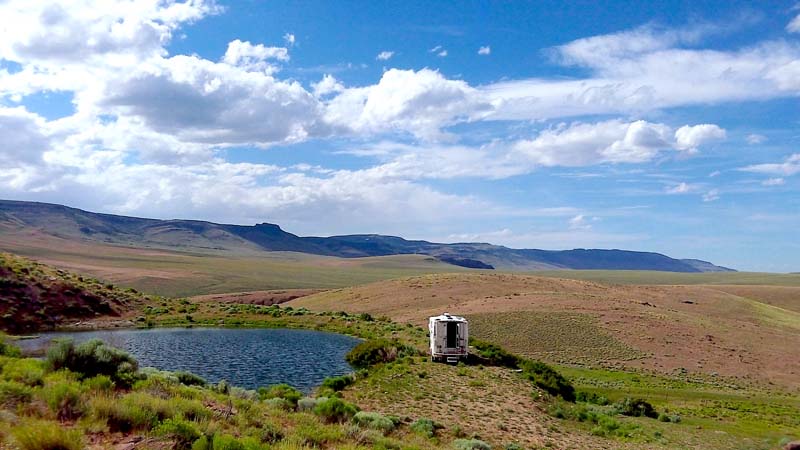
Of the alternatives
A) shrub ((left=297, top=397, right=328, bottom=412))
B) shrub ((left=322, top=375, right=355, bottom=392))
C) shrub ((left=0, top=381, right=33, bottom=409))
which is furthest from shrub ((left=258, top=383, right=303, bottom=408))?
shrub ((left=0, top=381, right=33, bottom=409))

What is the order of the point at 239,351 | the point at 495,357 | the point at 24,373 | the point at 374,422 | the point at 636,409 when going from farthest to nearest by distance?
the point at 239,351, the point at 495,357, the point at 636,409, the point at 374,422, the point at 24,373

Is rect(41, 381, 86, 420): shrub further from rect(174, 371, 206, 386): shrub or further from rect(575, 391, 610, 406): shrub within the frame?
rect(575, 391, 610, 406): shrub

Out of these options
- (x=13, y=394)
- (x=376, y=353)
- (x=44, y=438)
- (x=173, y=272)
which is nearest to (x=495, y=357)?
(x=376, y=353)

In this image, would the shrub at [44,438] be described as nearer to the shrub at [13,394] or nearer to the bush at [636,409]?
the shrub at [13,394]

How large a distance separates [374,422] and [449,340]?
15286 mm

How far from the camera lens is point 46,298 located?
142ft

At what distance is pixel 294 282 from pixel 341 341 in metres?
73.5

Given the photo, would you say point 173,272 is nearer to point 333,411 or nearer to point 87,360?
point 333,411

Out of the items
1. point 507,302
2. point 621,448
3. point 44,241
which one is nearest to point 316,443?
point 621,448

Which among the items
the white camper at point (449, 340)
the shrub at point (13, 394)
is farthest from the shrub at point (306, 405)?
the white camper at point (449, 340)

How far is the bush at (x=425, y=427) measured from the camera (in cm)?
1655

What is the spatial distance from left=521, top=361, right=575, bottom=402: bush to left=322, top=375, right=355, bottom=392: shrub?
8.90 meters

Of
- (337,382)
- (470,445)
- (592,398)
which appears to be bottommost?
(592,398)

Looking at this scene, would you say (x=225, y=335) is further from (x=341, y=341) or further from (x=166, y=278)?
(x=166, y=278)
